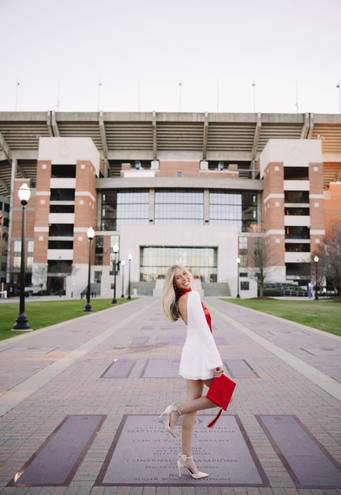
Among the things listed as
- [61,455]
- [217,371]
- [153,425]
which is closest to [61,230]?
[153,425]

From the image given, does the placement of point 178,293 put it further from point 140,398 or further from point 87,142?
point 87,142

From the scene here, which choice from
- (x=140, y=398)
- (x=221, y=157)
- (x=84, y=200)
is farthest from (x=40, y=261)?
(x=140, y=398)

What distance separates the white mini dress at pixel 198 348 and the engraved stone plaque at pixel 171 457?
83cm

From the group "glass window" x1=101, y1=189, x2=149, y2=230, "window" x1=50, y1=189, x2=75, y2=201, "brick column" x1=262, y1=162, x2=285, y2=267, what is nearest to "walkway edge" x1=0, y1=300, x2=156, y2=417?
"brick column" x1=262, y1=162, x2=285, y2=267

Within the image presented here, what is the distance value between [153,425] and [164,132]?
7481cm

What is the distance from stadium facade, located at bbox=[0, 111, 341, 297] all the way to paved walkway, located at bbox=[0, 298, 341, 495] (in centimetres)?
5597

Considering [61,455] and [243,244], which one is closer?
[61,455]

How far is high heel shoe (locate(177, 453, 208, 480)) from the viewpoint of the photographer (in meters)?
3.28

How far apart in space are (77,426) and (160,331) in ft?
32.7

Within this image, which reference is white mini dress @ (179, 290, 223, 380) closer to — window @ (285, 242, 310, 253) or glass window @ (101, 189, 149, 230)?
window @ (285, 242, 310, 253)

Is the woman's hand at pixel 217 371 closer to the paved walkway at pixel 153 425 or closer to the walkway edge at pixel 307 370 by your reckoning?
the paved walkway at pixel 153 425

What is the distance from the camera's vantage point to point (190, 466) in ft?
10.8

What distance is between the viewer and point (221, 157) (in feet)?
262

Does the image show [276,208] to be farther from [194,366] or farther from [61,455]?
[61,455]
